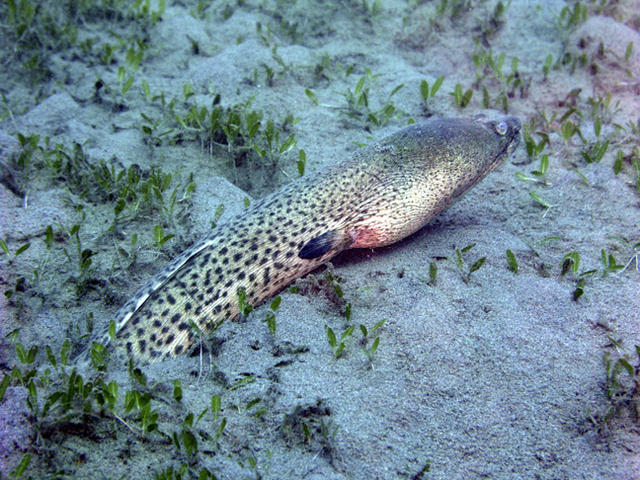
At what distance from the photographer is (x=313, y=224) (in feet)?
12.3

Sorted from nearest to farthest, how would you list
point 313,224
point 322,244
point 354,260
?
point 322,244, point 313,224, point 354,260

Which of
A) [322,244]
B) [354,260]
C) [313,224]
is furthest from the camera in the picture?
[354,260]

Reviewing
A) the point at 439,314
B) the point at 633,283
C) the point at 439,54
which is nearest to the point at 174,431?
the point at 439,314

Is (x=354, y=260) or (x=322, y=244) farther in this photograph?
(x=354, y=260)

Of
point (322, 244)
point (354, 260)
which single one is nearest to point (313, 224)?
point (322, 244)

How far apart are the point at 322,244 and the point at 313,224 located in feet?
0.65

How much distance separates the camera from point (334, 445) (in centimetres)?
259

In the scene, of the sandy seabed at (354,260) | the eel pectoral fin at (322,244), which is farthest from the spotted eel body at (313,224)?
the sandy seabed at (354,260)

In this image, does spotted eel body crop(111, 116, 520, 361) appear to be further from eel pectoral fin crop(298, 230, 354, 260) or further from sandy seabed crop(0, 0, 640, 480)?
sandy seabed crop(0, 0, 640, 480)

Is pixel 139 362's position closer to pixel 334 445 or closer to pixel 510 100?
pixel 334 445

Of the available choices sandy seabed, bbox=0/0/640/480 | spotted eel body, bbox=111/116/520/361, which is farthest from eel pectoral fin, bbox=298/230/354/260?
sandy seabed, bbox=0/0/640/480

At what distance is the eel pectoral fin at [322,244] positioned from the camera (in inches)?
143

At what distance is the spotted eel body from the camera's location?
3297mm

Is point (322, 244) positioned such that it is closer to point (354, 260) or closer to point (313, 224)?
point (313, 224)
